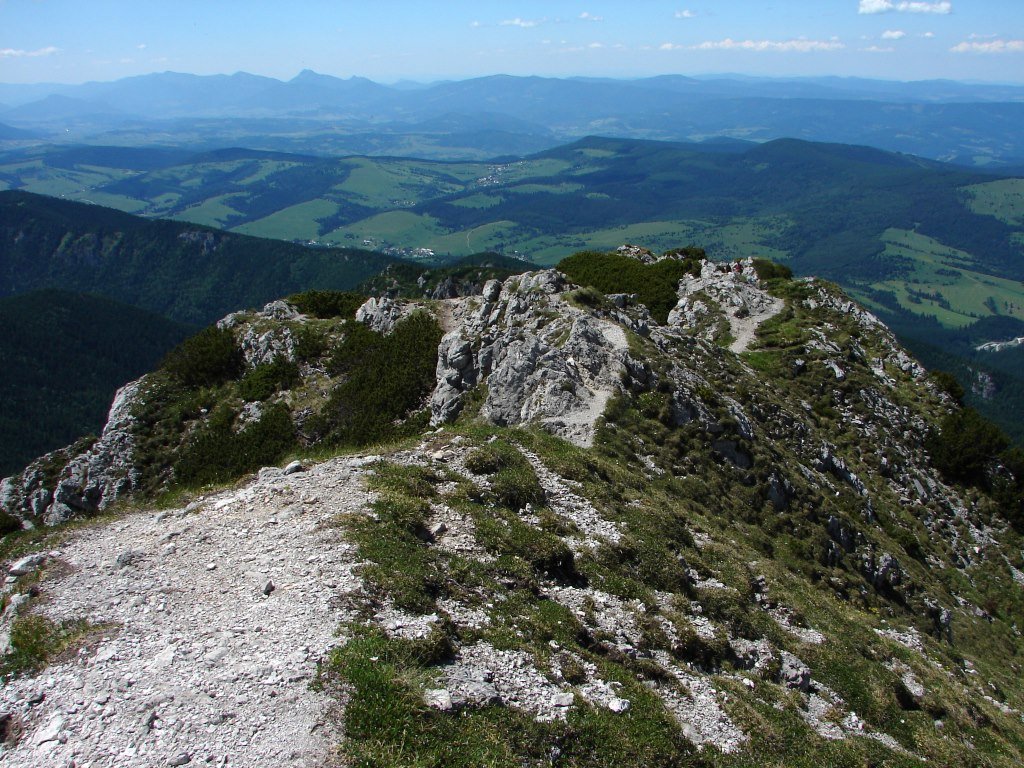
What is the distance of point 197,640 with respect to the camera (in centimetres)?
1220

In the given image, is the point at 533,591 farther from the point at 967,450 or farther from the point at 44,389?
the point at 44,389

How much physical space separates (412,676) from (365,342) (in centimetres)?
4439

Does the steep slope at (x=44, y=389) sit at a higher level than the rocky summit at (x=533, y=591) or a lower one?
lower

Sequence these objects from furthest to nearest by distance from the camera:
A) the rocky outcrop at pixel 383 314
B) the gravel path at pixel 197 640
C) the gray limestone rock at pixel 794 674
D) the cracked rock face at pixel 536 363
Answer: the rocky outcrop at pixel 383 314 < the cracked rock face at pixel 536 363 < the gray limestone rock at pixel 794 674 < the gravel path at pixel 197 640

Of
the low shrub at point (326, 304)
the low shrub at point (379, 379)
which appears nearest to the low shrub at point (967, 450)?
the low shrub at point (379, 379)

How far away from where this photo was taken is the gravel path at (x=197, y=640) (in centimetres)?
984

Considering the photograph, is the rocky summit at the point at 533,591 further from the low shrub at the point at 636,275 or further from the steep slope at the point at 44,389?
the steep slope at the point at 44,389

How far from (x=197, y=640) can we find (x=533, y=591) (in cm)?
797

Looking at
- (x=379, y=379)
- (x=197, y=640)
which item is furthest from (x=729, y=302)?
(x=197, y=640)

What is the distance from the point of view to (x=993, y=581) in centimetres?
3894

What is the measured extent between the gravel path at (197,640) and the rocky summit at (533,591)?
0.18 ft

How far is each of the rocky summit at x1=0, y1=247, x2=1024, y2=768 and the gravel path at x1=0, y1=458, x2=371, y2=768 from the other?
0.18 ft

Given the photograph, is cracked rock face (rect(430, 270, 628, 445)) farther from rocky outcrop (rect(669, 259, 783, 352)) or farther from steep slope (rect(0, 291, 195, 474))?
steep slope (rect(0, 291, 195, 474))

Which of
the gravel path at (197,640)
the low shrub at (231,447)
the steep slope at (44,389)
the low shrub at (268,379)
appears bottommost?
the steep slope at (44,389)
